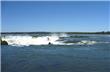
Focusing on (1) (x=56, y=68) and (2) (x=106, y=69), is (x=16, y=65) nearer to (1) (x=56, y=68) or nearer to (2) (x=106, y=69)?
(1) (x=56, y=68)

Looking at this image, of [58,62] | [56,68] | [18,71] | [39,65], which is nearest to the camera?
[18,71]

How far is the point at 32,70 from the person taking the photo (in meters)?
14.8

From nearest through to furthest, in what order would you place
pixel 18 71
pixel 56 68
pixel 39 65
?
pixel 18 71 < pixel 56 68 < pixel 39 65

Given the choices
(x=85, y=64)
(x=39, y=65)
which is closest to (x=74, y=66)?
(x=85, y=64)

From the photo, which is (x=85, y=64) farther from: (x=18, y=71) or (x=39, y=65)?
(x=18, y=71)

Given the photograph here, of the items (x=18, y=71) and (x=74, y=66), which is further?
(x=74, y=66)

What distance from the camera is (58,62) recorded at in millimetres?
17688

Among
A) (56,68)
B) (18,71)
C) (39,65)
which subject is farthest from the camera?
(39,65)

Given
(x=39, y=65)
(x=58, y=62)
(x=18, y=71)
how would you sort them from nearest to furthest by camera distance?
1. (x=18, y=71)
2. (x=39, y=65)
3. (x=58, y=62)

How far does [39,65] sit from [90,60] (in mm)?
3810

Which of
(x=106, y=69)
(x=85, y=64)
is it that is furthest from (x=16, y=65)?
(x=106, y=69)

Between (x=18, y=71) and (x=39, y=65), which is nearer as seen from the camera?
(x=18, y=71)

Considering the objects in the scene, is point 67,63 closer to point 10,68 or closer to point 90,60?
point 90,60

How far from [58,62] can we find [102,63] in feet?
8.87
